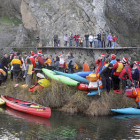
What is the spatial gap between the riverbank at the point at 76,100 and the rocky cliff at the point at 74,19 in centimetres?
1994

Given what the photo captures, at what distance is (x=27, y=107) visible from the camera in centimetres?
1317

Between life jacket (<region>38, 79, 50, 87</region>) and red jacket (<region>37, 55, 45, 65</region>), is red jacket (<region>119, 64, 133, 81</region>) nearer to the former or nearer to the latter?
→ life jacket (<region>38, 79, 50, 87</region>)

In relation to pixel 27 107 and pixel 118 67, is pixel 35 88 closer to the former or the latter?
pixel 27 107

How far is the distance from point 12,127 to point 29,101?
9.16ft

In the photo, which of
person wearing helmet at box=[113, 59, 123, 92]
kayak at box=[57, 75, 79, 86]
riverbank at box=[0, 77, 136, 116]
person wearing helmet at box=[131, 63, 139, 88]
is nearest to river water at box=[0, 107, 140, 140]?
riverbank at box=[0, 77, 136, 116]

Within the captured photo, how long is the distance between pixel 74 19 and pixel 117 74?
72.5 ft

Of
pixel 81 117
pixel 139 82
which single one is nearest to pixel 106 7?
pixel 139 82

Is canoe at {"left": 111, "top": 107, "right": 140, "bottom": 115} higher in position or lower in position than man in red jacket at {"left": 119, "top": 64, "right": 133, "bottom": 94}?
lower

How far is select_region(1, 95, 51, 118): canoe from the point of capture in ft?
40.9

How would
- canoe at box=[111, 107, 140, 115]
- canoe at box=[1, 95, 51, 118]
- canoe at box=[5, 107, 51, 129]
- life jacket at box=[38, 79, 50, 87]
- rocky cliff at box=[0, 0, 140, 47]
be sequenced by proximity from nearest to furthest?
canoe at box=[5, 107, 51, 129]
canoe at box=[1, 95, 51, 118]
canoe at box=[111, 107, 140, 115]
life jacket at box=[38, 79, 50, 87]
rocky cliff at box=[0, 0, 140, 47]

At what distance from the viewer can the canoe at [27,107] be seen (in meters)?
12.5

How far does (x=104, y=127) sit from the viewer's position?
11.5 metres

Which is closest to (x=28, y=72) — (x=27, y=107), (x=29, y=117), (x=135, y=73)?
(x=27, y=107)

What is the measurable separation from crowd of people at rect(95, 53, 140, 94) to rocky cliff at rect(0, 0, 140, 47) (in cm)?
1893
